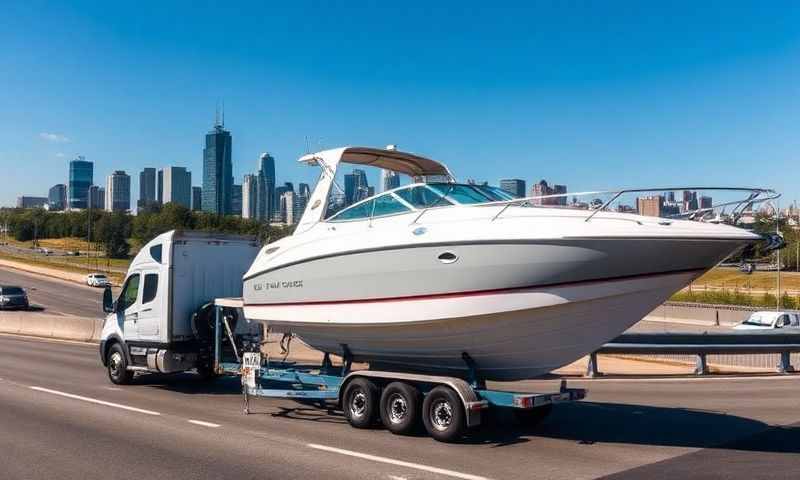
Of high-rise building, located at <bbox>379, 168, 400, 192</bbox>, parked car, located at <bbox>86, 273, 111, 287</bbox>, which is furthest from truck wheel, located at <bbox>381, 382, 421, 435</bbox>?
parked car, located at <bbox>86, 273, 111, 287</bbox>

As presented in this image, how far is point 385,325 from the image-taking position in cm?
966

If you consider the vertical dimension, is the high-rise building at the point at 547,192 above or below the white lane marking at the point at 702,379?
above

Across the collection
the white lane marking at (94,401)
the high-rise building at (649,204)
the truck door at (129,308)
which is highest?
the high-rise building at (649,204)

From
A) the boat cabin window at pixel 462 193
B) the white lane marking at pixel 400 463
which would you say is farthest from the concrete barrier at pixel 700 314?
the white lane marking at pixel 400 463

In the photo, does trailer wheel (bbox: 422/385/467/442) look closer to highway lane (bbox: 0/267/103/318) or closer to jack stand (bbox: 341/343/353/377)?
jack stand (bbox: 341/343/353/377)

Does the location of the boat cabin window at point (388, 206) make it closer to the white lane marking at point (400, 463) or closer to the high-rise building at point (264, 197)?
the white lane marking at point (400, 463)

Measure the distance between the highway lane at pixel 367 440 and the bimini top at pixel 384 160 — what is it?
4056 millimetres

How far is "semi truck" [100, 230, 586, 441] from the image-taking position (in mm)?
10242

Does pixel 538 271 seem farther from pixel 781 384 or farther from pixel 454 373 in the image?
pixel 781 384

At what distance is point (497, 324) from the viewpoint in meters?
8.88

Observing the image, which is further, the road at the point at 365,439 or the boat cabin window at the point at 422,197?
the boat cabin window at the point at 422,197

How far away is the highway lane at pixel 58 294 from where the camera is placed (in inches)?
1722

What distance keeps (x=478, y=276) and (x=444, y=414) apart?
188 cm

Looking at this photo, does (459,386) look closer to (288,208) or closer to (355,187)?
(355,187)
